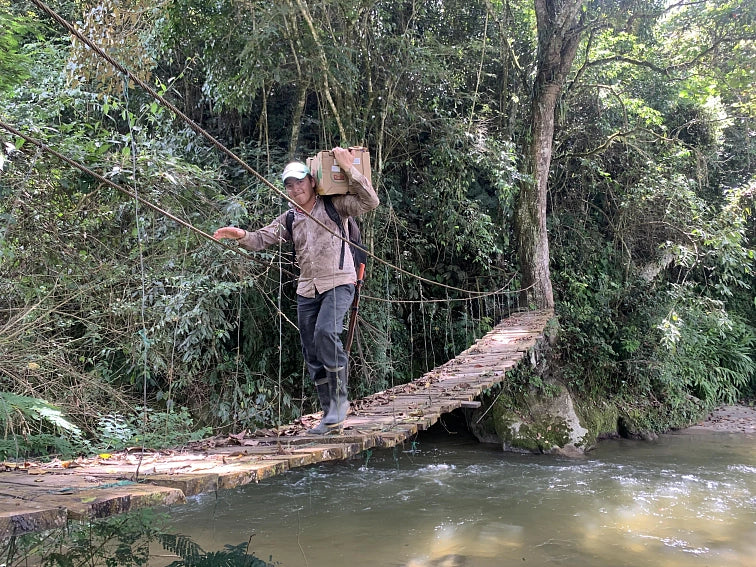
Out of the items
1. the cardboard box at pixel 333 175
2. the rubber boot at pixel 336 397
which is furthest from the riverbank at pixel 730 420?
the cardboard box at pixel 333 175

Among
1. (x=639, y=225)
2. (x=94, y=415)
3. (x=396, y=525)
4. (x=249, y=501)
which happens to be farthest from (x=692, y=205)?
(x=94, y=415)

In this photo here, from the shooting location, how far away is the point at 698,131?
264 inches

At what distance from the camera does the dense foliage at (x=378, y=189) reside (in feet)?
10.9

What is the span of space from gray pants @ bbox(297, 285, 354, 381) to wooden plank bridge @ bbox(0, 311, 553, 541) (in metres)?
0.26

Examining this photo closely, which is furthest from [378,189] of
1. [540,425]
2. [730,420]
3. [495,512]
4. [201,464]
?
[730,420]

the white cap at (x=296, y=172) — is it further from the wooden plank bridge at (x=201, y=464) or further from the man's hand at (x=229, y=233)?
the wooden plank bridge at (x=201, y=464)

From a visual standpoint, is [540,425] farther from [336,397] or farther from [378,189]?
[336,397]

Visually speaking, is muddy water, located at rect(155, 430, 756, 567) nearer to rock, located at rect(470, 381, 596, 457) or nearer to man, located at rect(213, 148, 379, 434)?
rock, located at rect(470, 381, 596, 457)

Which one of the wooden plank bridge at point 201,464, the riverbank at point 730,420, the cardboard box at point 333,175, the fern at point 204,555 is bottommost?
the riverbank at point 730,420

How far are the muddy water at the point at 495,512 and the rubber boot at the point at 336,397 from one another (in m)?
1.23

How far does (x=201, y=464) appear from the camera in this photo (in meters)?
1.75

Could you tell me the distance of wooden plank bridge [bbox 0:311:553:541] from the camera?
120cm

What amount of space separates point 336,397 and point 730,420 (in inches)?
234

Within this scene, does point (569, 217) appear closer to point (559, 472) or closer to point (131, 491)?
point (559, 472)
